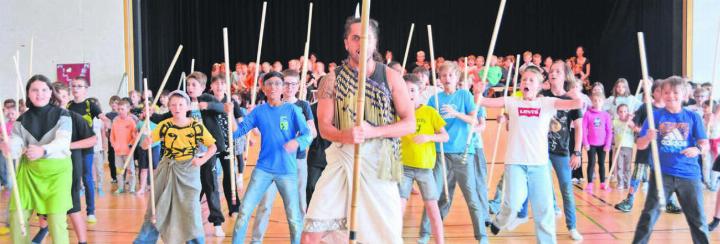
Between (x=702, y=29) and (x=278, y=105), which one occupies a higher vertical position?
(x=702, y=29)

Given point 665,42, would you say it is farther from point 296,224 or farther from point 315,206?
point 315,206

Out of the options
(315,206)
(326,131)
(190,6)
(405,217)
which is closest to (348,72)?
(326,131)

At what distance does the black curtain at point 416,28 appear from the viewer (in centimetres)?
1925

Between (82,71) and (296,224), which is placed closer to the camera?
(296,224)

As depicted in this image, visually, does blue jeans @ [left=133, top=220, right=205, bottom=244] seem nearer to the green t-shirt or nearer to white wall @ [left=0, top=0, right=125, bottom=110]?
the green t-shirt

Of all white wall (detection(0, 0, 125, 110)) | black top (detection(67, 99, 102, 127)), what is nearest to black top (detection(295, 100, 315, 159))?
black top (detection(67, 99, 102, 127))

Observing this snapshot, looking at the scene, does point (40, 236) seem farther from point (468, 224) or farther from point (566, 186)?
point (566, 186)

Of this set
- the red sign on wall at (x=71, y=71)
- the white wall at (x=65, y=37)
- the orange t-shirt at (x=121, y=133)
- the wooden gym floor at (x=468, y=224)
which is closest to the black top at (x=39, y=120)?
the wooden gym floor at (x=468, y=224)

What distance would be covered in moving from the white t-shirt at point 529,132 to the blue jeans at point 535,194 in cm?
7

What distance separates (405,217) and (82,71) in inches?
386

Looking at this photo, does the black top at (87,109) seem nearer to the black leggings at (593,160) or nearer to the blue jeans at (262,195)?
the blue jeans at (262,195)

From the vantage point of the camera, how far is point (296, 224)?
5.34m

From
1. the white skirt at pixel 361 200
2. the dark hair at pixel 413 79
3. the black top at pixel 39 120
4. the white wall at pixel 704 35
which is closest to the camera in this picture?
the white skirt at pixel 361 200

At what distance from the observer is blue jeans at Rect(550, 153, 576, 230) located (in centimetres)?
621
